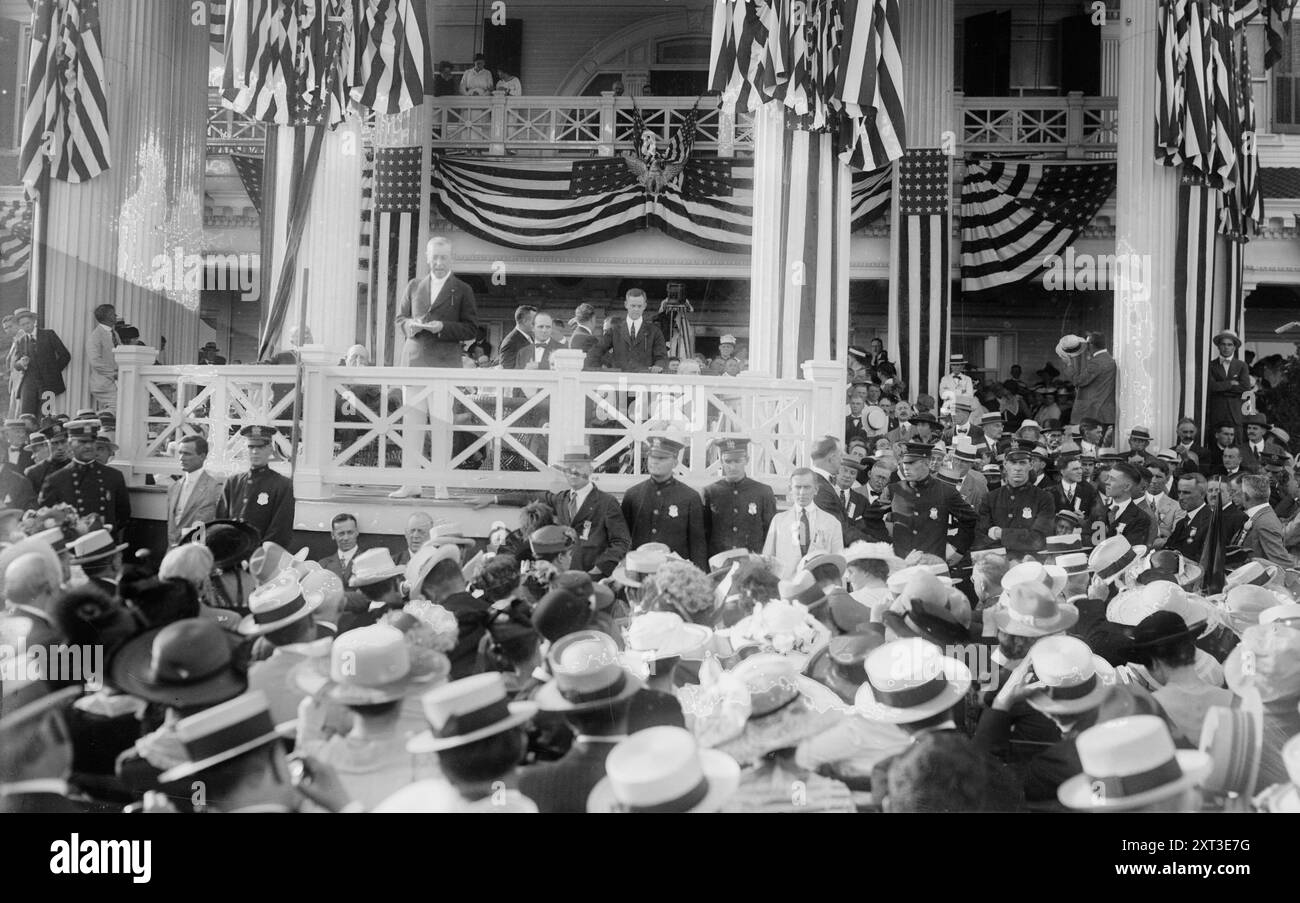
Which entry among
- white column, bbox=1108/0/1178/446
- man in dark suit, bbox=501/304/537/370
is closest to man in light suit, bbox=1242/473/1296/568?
white column, bbox=1108/0/1178/446

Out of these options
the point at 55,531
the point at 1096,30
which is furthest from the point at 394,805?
the point at 1096,30

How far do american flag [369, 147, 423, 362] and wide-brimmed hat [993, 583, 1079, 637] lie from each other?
858 centimetres

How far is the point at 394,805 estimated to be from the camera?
5.91 m

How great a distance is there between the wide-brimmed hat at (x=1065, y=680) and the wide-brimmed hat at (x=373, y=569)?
3.23 m

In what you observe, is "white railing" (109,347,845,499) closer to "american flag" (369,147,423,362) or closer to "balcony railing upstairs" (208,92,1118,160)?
"american flag" (369,147,423,362)

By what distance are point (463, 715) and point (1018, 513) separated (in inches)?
164

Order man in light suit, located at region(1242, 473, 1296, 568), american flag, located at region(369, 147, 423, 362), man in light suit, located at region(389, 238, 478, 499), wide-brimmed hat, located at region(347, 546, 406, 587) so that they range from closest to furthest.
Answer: wide-brimmed hat, located at region(347, 546, 406, 587) < man in light suit, located at region(1242, 473, 1296, 568) < man in light suit, located at region(389, 238, 478, 499) < american flag, located at region(369, 147, 423, 362)

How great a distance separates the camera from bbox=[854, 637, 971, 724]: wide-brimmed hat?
20.1 ft

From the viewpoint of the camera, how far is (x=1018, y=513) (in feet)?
28.0

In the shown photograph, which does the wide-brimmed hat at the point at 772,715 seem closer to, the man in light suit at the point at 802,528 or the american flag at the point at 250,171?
the man in light suit at the point at 802,528

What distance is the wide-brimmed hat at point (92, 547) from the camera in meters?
6.68

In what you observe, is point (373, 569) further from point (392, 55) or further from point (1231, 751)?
point (392, 55)

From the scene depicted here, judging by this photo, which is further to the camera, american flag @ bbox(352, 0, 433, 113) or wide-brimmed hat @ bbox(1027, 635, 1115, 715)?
american flag @ bbox(352, 0, 433, 113)
